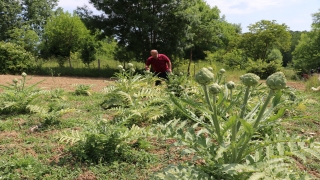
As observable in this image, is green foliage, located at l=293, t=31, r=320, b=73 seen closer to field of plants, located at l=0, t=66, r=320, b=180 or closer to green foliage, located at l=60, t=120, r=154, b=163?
field of plants, located at l=0, t=66, r=320, b=180

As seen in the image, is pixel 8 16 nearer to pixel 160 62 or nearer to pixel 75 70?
pixel 75 70

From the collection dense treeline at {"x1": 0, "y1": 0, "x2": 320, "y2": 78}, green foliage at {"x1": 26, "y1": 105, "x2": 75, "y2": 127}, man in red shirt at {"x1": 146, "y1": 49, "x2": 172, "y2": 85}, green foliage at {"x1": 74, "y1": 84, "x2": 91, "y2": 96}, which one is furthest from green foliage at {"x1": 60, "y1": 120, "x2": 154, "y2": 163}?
dense treeline at {"x1": 0, "y1": 0, "x2": 320, "y2": 78}

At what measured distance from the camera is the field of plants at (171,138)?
1755 mm

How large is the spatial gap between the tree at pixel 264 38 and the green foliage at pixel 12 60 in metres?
17.5

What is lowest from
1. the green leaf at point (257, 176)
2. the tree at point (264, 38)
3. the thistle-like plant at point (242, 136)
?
the green leaf at point (257, 176)

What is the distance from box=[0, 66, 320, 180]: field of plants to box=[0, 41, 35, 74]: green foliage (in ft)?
36.1

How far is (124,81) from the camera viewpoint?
4992 millimetres

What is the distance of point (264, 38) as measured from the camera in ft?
73.4

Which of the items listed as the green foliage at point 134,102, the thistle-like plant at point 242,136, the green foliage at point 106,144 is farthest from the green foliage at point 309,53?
the thistle-like plant at point 242,136

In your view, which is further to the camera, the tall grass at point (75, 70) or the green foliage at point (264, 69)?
the green foliage at point (264, 69)

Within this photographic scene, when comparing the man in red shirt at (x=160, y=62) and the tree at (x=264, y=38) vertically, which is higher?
the tree at (x=264, y=38)

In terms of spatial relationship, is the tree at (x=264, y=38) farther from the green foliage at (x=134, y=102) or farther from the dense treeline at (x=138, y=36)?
the green foliage at (x=134, y=102)

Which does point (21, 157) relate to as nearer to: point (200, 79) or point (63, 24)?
point (200, 79)

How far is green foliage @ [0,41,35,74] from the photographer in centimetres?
1477
